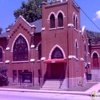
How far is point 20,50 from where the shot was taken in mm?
29922

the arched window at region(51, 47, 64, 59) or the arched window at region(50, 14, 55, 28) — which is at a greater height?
the arched window at region(50, 14, 55, 28)

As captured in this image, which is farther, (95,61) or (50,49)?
(95,61)

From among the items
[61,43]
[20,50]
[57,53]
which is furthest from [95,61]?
[20,50]

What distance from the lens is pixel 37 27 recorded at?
30797mm

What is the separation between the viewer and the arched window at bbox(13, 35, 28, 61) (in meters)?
29.4

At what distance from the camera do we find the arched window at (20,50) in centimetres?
2941

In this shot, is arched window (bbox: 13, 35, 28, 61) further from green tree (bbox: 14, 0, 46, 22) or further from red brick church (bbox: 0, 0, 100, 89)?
green tree (bbox: 14, 0, 46, 22)

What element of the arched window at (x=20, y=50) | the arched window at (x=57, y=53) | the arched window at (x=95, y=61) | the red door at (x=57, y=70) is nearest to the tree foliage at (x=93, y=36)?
the arched window at (x=95, y=61)

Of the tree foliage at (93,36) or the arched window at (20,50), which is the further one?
the tree foliage at (93,36)

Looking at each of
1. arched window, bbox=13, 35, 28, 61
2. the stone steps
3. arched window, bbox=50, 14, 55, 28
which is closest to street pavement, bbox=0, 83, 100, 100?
the stone steps

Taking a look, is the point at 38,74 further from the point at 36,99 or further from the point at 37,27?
the point at 36,99

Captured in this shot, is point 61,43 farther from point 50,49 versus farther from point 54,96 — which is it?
point 54,96

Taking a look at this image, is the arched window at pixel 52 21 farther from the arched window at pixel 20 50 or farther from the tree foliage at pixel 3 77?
the tree foliage at pixel 3 77

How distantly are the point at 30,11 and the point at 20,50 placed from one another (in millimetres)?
19924
